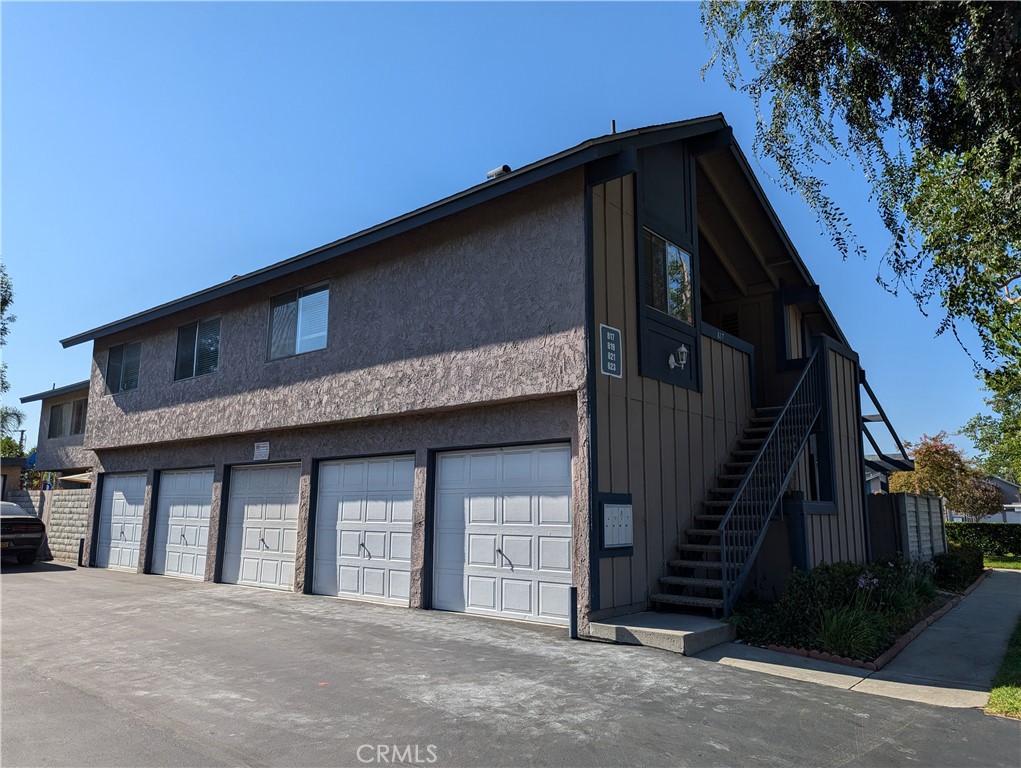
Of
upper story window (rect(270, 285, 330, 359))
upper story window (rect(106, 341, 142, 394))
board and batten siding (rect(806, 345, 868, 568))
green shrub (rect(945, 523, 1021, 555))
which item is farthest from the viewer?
green shrub (rect(945, 523, 1021, 555))

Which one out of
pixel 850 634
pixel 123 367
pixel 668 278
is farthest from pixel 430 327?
pixel 123 367

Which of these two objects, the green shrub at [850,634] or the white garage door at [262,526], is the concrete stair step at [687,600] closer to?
the green shrub at [850,634]

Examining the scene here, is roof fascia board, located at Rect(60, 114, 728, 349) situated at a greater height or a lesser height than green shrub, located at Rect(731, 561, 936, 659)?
greater

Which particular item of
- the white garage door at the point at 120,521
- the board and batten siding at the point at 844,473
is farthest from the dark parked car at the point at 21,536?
Answer: the board and batten siding at the point at 844,473

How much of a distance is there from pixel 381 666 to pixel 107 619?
5.11 m

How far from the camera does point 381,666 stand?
679cm

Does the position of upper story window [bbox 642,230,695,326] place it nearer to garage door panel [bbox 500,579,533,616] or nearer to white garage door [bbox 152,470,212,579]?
garage door panel [bbox 500,579,533,616]

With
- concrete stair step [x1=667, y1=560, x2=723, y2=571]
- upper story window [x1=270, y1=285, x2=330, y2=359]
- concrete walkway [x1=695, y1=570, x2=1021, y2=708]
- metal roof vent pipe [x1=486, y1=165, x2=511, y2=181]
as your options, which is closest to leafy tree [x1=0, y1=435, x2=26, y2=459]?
upper story window [x1=270, y1=285, x2=330, y2=359]

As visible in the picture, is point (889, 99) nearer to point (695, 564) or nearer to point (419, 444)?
point (695, 564)

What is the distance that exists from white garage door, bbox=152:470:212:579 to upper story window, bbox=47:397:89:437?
1138cm

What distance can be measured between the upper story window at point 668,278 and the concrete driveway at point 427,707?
4.83 metres

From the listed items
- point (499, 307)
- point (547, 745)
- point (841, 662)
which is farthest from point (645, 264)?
point (547, 745)

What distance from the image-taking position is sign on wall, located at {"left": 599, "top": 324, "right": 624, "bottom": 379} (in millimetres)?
8758

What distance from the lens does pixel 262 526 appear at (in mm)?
13492
